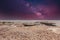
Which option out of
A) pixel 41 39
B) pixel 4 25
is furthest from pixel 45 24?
pixel 4 25

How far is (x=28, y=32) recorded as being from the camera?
4.58 feet

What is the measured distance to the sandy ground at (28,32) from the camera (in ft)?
4.32

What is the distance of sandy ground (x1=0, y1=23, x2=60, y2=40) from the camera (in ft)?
4.32

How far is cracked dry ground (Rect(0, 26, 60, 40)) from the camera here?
131cm

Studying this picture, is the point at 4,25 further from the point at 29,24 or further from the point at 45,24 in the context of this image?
the point at 45,24

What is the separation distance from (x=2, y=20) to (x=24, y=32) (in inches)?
16.3

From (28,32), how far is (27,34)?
0.13 ft

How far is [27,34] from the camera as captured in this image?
1.36 m

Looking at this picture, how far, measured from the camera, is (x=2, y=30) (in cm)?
143

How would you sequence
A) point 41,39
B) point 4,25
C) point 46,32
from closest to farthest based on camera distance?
point 41,39, point 46,32, point 4,25

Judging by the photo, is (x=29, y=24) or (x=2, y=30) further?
(x=29, y=24)

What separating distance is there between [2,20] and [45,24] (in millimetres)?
605

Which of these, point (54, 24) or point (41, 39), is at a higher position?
point (54, 24)

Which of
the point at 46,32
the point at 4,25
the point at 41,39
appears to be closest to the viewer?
the point at 41,39
